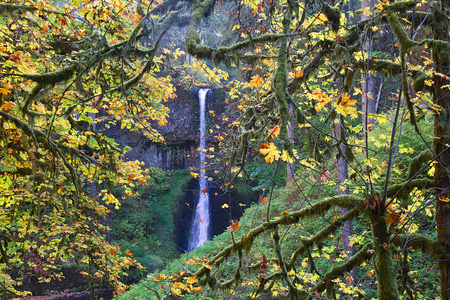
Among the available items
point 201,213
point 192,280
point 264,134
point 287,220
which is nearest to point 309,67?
point 264,134

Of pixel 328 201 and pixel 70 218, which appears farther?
pixel 70 218

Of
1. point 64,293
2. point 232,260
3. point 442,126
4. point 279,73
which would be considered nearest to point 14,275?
point 64,293

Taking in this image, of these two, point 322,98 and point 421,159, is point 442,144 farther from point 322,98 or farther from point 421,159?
point 322,98

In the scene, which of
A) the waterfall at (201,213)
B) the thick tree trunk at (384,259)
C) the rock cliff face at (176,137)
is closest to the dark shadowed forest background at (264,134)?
the thick tree trunk at (384,259)

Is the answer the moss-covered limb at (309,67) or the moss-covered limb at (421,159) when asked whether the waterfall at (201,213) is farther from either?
the moss-covered limb at (421,159)

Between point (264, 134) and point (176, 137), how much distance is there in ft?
54.0

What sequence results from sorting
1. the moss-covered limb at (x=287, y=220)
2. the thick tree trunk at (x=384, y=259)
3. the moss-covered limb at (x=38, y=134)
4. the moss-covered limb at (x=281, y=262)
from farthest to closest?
the moss-covered limb at (x=38, y=134), the moss-covered limb at (x=287, y=220), the moss-covered limb at (x=281, y=262), the thick tree trunk at (x=384, y=259)


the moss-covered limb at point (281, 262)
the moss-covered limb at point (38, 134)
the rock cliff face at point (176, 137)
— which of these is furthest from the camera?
the rock cliff face at point (176, 137)

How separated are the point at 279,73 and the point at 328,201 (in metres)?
1.36

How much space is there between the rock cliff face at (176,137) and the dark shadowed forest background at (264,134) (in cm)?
994

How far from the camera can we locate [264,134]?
381cm

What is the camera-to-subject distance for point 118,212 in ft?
53.9

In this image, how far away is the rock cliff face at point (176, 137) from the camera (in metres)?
19.5

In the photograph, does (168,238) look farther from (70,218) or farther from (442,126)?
(442,126)
